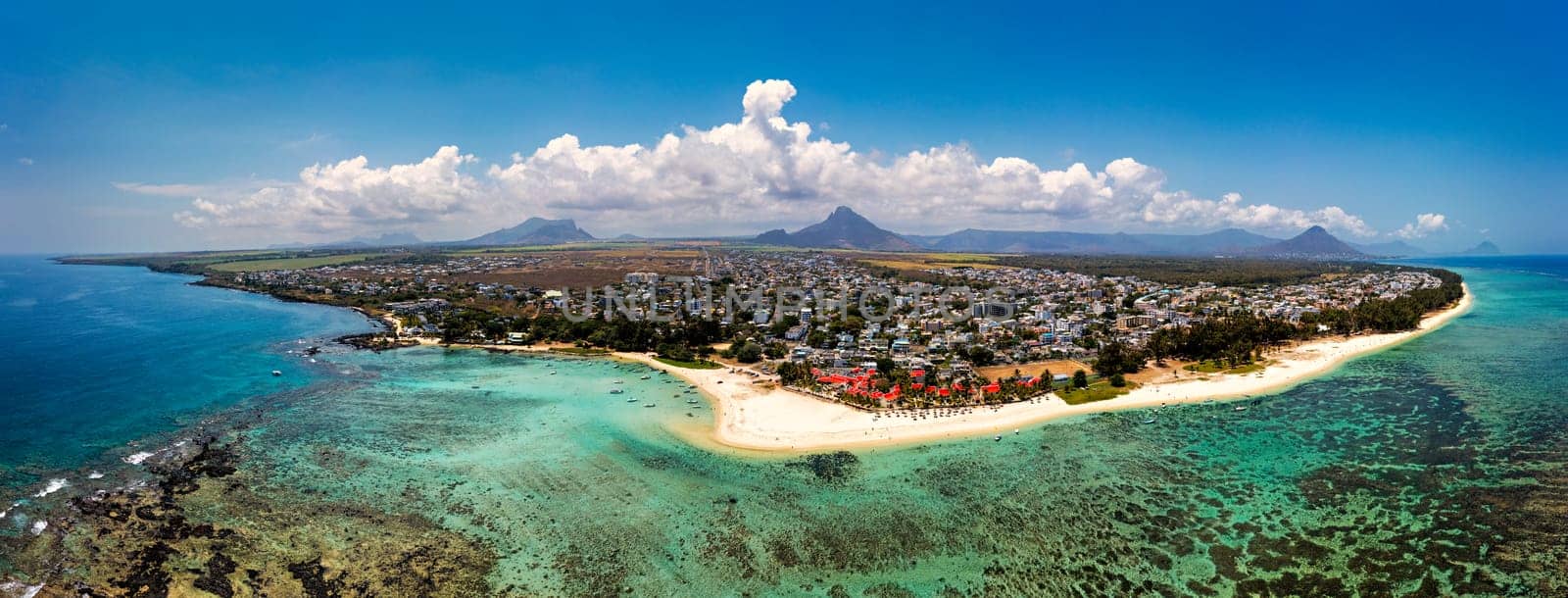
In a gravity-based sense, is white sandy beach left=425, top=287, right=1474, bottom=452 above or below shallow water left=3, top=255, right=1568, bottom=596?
above

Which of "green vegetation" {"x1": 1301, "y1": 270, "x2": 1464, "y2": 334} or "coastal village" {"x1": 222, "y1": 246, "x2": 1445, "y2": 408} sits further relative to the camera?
"green vegetation" {"x1": 1301, "y1": 270, "x2": 1464, "y2": 334}

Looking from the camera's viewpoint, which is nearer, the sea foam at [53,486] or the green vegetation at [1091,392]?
the sea foam at [53,486]

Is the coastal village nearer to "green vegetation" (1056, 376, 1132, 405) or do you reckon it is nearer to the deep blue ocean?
"green vegetation" (1056, 376, 1132, 405)

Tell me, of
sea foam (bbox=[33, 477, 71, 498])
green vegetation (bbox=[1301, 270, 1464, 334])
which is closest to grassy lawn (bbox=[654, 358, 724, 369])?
sea foam (bbox=[33, 477, 71, 498])

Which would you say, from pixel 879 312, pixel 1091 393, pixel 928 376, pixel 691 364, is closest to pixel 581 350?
pixel 691 364

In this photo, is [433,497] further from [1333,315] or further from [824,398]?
[1333,315]

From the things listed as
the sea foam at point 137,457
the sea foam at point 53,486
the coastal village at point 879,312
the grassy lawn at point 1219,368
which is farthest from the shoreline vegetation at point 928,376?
the sea foam at point 53,486

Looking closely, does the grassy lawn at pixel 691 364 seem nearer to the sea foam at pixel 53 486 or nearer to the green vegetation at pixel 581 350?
the green vegetation at pixel 581 350
